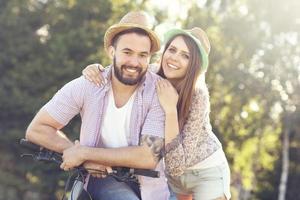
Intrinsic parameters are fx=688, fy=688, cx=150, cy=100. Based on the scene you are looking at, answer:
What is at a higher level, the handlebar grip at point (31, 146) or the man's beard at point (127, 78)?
the man's beard at point (127, 78)

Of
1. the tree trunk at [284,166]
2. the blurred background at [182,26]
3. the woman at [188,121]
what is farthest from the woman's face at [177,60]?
the tree trunk at [284,166]

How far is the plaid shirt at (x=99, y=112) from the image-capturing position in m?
3.97

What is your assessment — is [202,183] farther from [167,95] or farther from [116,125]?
[116,125]

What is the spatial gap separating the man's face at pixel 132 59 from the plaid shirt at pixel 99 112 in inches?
5.4

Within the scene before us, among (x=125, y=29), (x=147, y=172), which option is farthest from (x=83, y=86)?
(x=147, y=172)

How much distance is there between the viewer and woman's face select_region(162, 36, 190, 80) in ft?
14.7

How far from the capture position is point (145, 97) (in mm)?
4059

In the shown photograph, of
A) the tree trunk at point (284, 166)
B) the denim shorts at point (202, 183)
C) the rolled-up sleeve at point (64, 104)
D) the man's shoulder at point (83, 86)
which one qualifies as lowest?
the tree trunk at point (284, 166)

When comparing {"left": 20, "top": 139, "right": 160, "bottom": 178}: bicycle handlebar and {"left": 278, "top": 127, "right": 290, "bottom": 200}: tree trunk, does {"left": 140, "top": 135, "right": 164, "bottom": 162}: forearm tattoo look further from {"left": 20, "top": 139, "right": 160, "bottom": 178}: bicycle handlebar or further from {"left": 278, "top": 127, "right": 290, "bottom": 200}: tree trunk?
{"left": 278, "top": 127, "right": 290, "bottom": 200}: tree trunk

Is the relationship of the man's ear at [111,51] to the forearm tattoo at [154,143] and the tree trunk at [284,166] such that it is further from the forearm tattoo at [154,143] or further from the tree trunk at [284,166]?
the tree trunk at [284,166]

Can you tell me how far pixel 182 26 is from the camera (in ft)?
88.2

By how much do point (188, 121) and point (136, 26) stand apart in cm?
81

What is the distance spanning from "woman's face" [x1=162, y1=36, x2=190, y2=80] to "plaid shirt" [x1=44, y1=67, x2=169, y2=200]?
45 centimetres

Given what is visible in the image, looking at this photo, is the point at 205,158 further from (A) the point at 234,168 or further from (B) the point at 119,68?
(A) the point at 234,168
